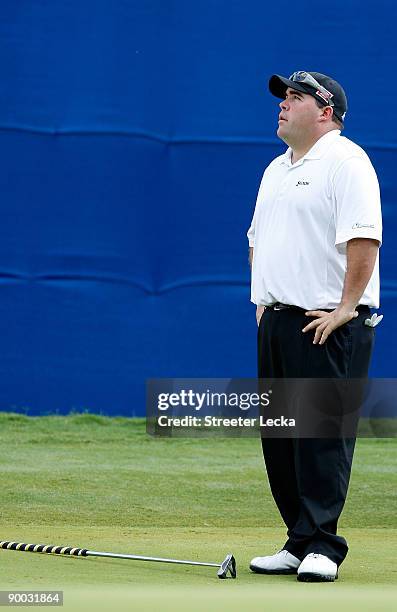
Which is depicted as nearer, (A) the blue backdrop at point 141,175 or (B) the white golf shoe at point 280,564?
(B) the white golf shoe at point 280,564

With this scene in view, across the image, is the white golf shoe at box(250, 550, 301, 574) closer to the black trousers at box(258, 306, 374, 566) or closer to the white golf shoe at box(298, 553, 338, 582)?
the black trousers at box(258, 306, 374, 566)

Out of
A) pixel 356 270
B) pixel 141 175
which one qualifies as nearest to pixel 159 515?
pixel 356 270

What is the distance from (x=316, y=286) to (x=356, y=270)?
0.53 ft

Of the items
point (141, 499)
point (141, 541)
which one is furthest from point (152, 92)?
point (141, 541)

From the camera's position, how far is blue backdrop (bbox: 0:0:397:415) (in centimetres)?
952

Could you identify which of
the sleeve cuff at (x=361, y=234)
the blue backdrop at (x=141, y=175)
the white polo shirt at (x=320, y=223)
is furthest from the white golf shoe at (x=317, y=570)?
the blue backdrop at (x=141, y=175)

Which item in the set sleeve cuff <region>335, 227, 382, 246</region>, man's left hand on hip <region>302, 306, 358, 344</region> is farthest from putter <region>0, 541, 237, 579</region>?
sleeve cuff <region>335, 227, 382, 246</region>

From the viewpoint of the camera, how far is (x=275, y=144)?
973 centimetres

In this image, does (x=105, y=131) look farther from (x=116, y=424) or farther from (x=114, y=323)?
(x=116, y=424)

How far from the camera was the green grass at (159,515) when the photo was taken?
12.1 feet

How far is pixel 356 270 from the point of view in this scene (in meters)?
4.02

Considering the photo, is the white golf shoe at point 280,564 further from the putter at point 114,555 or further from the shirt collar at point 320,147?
the shirt collar at point 320,147

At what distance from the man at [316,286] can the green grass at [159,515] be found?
204 millimetres

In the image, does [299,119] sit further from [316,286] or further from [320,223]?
[316,286]
